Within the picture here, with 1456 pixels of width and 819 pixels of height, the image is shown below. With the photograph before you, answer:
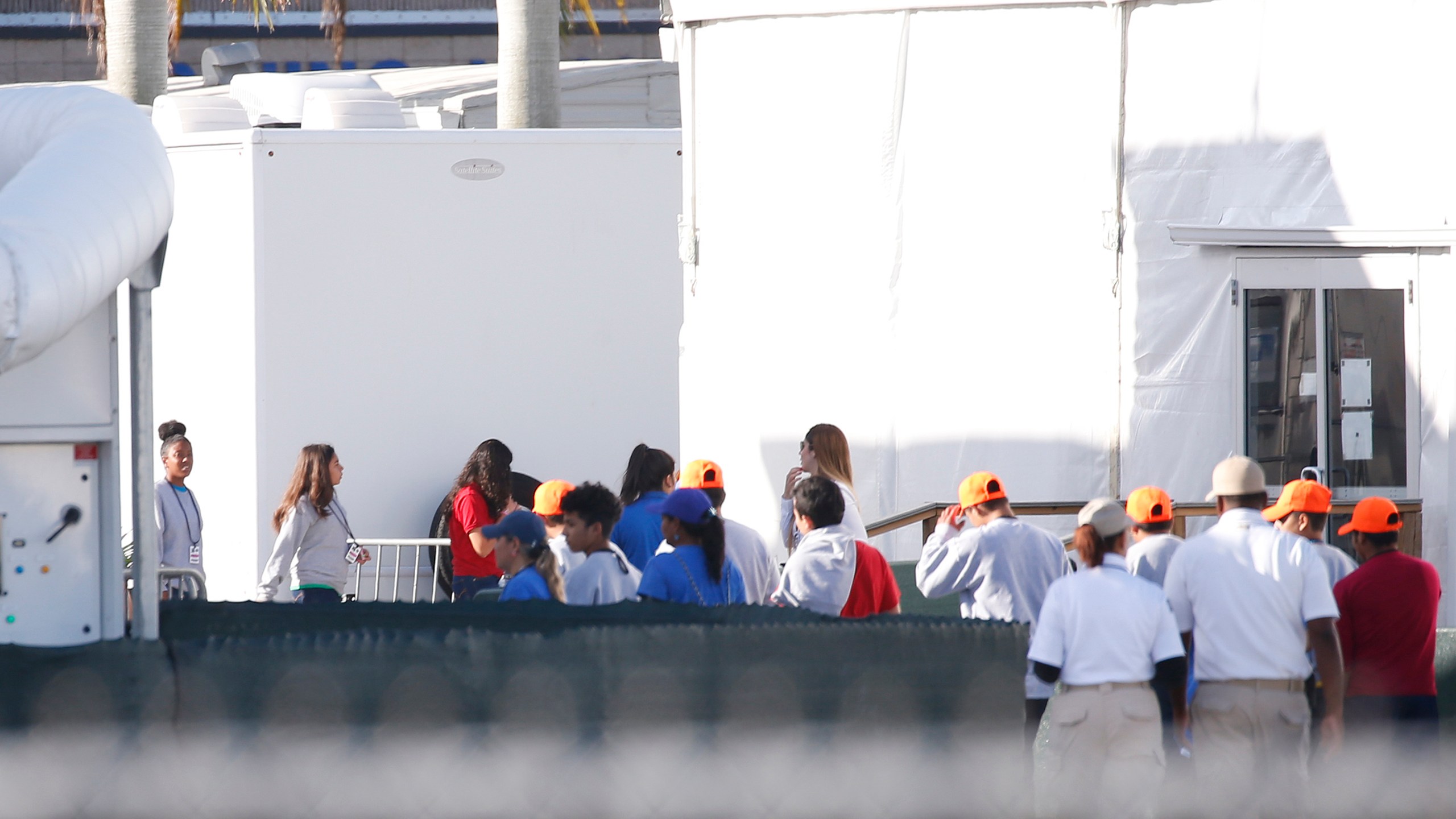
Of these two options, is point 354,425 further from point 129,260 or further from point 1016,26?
point 129,260

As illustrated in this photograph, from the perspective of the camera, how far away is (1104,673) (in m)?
6.30

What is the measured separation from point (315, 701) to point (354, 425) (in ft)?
19.0

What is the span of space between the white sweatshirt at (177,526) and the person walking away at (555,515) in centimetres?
235

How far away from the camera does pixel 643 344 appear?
472 inches

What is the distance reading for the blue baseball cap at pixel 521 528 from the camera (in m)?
7.12

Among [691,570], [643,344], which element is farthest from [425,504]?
[691,570]

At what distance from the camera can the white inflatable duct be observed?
4914 millimetres

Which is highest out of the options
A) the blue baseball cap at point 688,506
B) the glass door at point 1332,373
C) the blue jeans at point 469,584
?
the glass door at point 1332,373

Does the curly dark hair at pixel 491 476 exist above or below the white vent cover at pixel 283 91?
below

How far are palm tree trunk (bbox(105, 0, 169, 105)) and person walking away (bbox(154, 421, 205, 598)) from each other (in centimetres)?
670

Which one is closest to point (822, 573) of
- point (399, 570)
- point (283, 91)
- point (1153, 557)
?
point (1153, 557)

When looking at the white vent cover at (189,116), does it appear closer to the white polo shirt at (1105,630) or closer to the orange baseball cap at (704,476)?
the orange baseball cap at (704,476)

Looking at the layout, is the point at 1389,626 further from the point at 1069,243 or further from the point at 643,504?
the point at 1069,243

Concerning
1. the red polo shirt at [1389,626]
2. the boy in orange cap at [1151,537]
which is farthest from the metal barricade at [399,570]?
the red polo shirt at [1389,626]
